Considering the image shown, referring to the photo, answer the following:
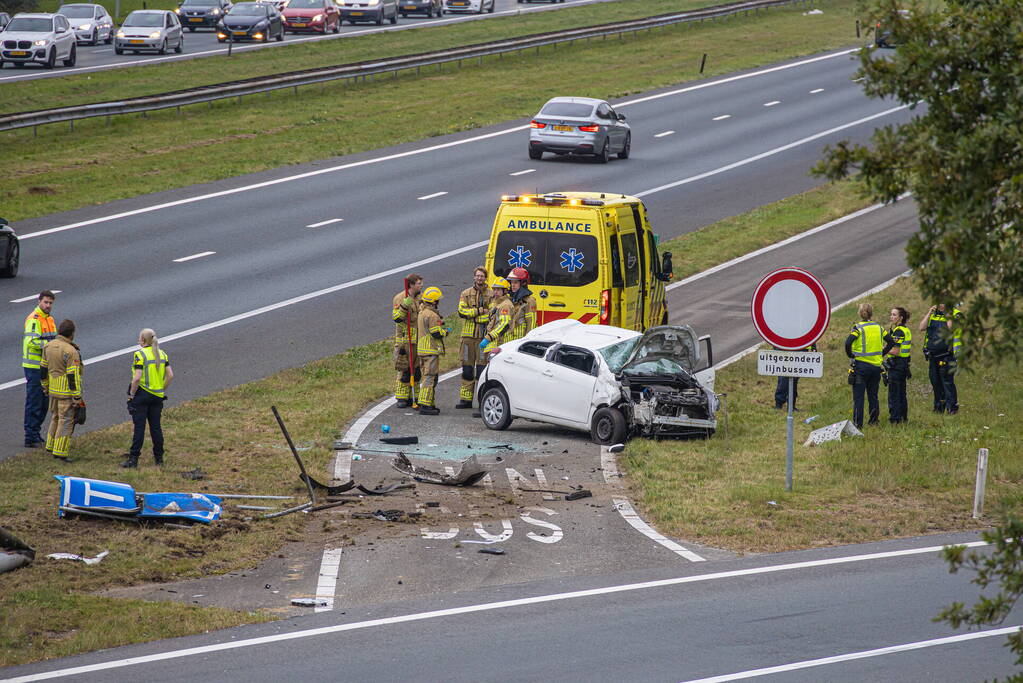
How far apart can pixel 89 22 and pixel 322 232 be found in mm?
33132

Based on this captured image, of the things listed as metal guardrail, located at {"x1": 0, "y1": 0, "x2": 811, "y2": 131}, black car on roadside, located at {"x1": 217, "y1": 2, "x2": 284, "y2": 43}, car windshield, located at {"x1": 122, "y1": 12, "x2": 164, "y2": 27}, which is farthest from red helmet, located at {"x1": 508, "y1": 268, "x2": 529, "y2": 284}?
car windshield, located at {"x1": 122, "y1": 12, "x2": 164, "y2": 27}

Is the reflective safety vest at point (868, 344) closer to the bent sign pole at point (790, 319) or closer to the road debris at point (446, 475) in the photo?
the bent sign pole at point (790, 319)

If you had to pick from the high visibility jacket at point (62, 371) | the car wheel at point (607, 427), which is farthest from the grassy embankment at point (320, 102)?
the car wheel at point (607, 427)

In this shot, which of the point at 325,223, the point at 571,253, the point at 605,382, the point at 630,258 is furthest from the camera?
the point at 325,223

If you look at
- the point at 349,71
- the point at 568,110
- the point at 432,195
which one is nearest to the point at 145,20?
the point at 349,71

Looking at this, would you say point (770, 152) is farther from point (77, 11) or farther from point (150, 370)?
point (77, 11)

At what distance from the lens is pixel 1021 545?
5.72 metres

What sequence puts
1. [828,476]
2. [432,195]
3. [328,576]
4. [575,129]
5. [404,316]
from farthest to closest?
1. [575,129]
2. [432,195]
3. [404,316]
4. [828,476]
5. [328,576]

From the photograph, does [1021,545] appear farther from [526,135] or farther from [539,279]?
[526,135]

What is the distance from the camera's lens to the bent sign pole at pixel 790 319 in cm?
1327

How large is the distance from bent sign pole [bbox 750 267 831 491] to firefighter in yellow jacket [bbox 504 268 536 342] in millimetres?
5464

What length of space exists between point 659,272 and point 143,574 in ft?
36.6

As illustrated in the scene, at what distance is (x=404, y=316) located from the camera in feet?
59.8

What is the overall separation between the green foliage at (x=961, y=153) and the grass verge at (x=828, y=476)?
14.8ft
